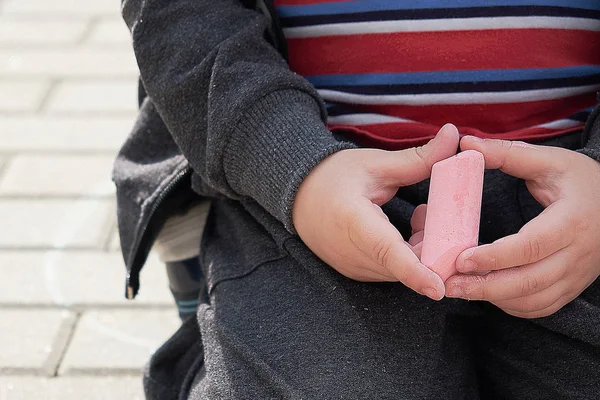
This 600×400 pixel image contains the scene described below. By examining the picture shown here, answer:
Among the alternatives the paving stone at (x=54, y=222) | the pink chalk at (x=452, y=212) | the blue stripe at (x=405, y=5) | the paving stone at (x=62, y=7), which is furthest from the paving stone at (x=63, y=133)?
the pink chalk at (x=452, y=212)

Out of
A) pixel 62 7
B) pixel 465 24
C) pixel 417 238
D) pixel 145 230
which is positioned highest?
pixel 465 24

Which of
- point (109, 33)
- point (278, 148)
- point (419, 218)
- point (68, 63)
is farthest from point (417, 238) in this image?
point (109, 33)

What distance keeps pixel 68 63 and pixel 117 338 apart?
3.38 feet

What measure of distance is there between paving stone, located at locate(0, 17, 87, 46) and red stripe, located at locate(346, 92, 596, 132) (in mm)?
1509

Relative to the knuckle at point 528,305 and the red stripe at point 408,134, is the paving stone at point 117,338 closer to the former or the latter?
the red stripe at point 408,134

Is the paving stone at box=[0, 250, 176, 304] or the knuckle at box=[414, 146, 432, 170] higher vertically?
the knuckle at box=[414, 146, 432, 170]

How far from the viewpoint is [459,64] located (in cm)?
81

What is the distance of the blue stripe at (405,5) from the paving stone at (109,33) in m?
1.36

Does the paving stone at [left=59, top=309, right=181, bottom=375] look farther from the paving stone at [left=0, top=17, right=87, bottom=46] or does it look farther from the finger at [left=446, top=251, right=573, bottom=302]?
the paving stone at [left=0, top=17, right=87, bottom=46]

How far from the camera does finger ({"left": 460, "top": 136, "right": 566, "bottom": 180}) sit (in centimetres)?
68

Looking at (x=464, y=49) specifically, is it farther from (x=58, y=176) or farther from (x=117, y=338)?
(x=58, y=176)

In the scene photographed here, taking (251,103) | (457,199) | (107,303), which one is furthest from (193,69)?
(107,303)

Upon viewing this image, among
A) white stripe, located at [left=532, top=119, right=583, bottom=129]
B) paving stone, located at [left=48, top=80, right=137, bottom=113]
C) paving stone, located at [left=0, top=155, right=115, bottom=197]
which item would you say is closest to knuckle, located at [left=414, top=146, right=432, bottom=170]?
white stripe, located at [left=532, top=119, right=583, bottom=129]

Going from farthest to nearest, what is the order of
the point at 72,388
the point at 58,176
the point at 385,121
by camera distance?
the point at 58,176 < the point at 72,388 < the point at 385,121
